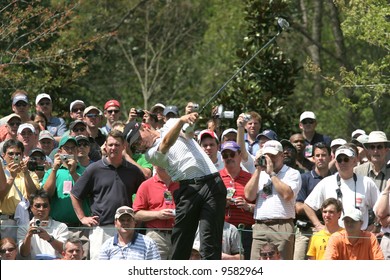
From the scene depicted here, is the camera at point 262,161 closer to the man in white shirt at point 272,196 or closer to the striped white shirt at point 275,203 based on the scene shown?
the man in white shirt at point 272,196

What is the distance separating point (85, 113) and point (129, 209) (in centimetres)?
399

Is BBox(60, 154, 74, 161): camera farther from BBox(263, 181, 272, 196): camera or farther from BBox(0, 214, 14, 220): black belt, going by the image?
BBox(263, 181, 272, 196): camera

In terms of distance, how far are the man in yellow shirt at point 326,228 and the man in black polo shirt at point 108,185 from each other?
2.45 m

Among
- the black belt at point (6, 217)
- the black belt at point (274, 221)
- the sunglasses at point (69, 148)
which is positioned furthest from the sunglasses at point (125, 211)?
the sunglasses at point (69, 148)

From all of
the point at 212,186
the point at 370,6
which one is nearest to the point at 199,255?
the point at 212,186

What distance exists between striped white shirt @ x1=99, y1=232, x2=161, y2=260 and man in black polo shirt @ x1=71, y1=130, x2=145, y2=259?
1.06 m

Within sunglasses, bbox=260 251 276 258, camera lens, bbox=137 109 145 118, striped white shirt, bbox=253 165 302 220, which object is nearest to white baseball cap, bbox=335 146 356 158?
striped white shirt, bbox=253 165 302 220

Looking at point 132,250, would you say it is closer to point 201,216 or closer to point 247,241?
point 201,216

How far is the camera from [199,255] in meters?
15.5

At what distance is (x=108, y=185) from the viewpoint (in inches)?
656

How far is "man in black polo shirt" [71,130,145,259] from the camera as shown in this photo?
1647 cm

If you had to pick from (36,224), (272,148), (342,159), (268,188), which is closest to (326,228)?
(268,188)

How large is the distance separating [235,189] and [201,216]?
1902 mm
